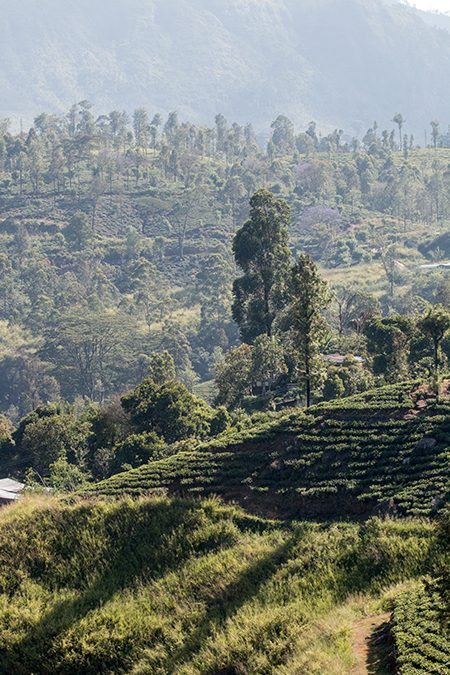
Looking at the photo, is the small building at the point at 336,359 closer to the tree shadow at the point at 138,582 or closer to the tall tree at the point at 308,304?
the tall tree at the point at 308,304

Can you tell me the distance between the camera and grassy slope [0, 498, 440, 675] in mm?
18312

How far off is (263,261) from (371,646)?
132 ft

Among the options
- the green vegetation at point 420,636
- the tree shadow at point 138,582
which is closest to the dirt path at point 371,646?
the green vegetation at point 420,636

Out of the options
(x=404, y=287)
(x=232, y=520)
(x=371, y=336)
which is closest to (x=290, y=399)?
(x=371, y=336)

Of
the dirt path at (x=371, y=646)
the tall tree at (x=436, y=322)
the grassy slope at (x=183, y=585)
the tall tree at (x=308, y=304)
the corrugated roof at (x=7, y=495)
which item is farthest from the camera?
the corrugated roof at (x=7, y=495)

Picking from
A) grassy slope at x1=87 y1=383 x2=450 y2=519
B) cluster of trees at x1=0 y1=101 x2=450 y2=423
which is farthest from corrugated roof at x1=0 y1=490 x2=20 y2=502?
cluster of trees at x1=0 y1=101 x2=450 y2=423

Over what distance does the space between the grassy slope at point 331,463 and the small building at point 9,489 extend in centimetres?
1023

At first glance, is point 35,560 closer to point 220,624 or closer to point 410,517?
point 220,624

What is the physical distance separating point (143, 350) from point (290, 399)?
151 ft

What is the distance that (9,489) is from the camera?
41594 mm

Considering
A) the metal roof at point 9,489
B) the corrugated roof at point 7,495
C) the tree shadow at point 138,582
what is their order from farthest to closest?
the metal roof at point 9,489
the corrugated roof at point 7,495
the tree shadow at point 138,582

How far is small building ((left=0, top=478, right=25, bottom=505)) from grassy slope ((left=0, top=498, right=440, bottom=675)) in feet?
38.4

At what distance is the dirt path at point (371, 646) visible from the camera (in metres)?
15.1

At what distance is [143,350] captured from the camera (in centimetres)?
9038
